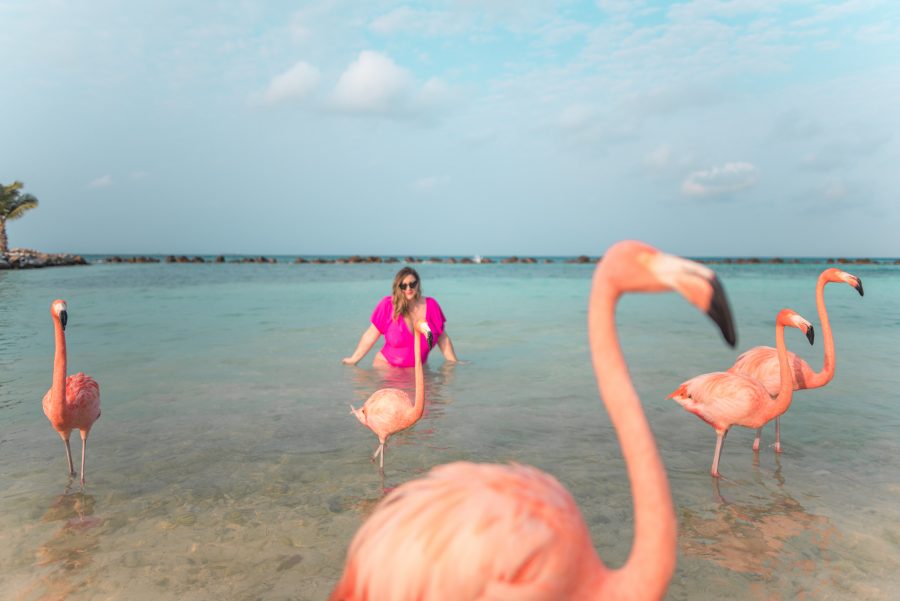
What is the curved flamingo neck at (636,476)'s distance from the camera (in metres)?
1.95

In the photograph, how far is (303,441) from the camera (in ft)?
20.5

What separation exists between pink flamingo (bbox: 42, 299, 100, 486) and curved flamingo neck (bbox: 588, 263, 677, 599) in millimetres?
4677

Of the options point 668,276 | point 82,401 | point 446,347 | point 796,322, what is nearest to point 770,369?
point 796,322

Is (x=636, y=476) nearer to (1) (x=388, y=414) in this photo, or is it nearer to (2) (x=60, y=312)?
(1) (x=388, y=414)

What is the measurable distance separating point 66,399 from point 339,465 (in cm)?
244

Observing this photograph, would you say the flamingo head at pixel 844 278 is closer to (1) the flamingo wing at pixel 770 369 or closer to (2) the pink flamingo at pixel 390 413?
(1) the flamingo wing at pixel 770 369

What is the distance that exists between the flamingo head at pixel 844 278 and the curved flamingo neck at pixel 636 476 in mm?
4924

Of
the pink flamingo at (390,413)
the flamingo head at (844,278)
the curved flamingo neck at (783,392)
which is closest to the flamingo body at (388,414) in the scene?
the pink flamingo at (390,413)

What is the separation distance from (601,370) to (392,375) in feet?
25.2

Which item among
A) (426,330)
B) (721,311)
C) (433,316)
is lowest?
(433,316)

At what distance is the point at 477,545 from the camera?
1941 mm

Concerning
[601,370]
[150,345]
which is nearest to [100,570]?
[601,370]

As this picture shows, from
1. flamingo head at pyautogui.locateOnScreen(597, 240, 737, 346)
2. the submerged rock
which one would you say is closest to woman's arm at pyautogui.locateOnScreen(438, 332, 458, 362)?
flamingo head at pyautogui.locateOnScreen(597, 240, 737, 346)

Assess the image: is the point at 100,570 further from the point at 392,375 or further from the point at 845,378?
the point at 845,378
